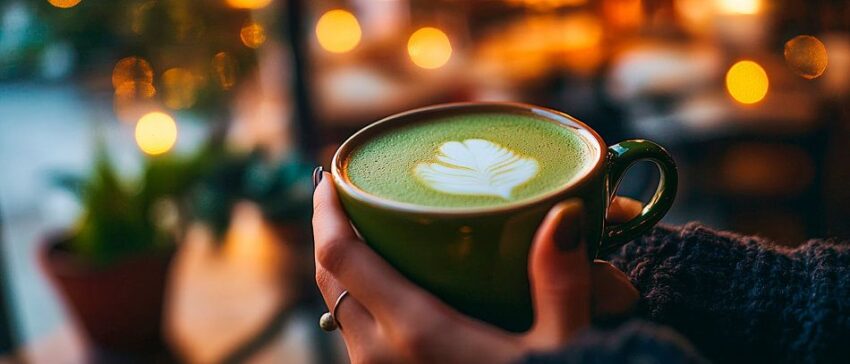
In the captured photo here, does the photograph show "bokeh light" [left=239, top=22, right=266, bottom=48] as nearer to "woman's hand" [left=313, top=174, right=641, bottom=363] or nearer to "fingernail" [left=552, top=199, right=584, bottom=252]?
"woman's hand" [left=313, top=174, right=641, bottom=363]

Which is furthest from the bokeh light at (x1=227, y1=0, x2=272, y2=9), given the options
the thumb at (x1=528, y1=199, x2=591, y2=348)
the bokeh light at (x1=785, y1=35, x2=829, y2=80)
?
the thumb at (x1=528, y1=199, x2=591, y2=348)

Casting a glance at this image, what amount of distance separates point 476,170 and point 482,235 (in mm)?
86

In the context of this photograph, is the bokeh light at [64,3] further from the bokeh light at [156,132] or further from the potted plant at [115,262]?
the potted plant at [115,262]

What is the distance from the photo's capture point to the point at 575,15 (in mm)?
3830

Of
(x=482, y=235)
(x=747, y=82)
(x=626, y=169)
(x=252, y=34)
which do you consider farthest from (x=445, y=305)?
(x=747, y=82)

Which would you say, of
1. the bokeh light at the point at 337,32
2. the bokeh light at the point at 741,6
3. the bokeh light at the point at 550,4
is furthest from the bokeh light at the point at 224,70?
the bokeh light at the point at 741,6

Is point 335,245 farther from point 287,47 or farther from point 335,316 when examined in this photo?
point 287,47

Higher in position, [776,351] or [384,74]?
[776,351]

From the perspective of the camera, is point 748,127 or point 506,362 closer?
point 506,362

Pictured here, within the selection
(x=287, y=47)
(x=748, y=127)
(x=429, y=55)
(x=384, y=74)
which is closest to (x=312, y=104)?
(x=287, y=47)

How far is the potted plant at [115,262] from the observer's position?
1621mm

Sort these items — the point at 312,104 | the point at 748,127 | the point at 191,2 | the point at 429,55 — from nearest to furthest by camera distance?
1. the point at 191,2
2. the point at 312,104
3. the point at 748,127
4. the point at 429,55

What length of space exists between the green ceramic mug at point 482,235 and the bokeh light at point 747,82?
8.57ft

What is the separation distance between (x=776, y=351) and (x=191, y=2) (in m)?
2.33
